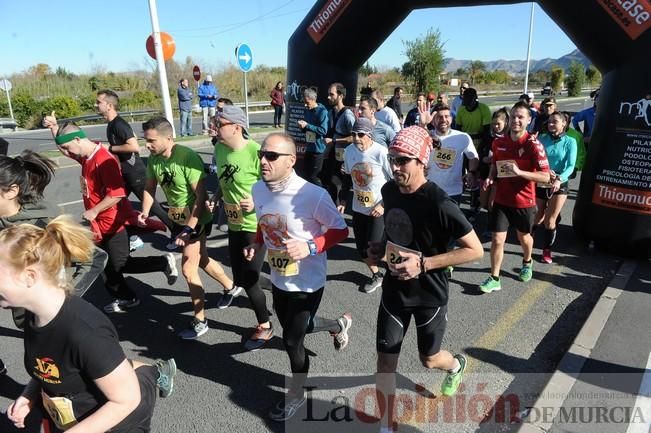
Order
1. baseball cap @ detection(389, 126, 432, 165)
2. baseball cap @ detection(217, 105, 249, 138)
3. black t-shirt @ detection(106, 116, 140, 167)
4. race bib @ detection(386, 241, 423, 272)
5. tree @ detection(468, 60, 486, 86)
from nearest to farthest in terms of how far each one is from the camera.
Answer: baseball cap @ detection(389, 126, 432, 165) < race bib @ detection(386, 241, 423, 272) < baseball cap @ detection(217, 105, 249, 138) < black t-shirt @ detection(106, 116, 140, 167) < tree @ detection(468, 60, 486, 86)

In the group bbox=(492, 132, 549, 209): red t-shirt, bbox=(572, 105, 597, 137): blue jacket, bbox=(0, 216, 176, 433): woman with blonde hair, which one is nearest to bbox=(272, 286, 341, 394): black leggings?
bbox=(0, 216, 176, 433): woman with blonde hair

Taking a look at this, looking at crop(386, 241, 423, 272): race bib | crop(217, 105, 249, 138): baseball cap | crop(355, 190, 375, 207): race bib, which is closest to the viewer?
crop(386, 241, 423, 272): race bib

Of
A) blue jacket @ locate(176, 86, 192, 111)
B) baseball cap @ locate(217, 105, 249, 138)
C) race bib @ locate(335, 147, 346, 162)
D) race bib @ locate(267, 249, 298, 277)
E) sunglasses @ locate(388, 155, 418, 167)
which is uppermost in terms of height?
blue jacket @ locate(176, 86, 192, 111)

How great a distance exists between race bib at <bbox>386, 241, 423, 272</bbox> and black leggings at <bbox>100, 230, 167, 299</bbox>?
2.63m

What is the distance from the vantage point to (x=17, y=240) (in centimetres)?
164

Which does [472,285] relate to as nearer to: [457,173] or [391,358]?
[457,173]

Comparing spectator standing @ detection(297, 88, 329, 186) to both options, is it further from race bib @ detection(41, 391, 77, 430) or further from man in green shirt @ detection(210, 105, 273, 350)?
race bib @ detection(41, 391, 77, 430)

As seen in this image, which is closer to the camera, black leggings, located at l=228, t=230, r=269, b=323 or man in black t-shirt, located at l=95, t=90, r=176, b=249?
black leggings, located at l=228, t=230, r=269, b=323

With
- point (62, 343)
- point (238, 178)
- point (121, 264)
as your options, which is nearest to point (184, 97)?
point (121, 264)

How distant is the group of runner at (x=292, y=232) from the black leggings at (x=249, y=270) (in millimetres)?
12

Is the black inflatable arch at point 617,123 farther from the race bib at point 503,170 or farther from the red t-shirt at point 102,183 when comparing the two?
the red t-shirt at point 102,183

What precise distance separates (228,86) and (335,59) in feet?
124

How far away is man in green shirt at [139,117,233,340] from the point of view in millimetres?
3654

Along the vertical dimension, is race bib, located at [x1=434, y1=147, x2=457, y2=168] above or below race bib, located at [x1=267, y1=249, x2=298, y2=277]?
above
